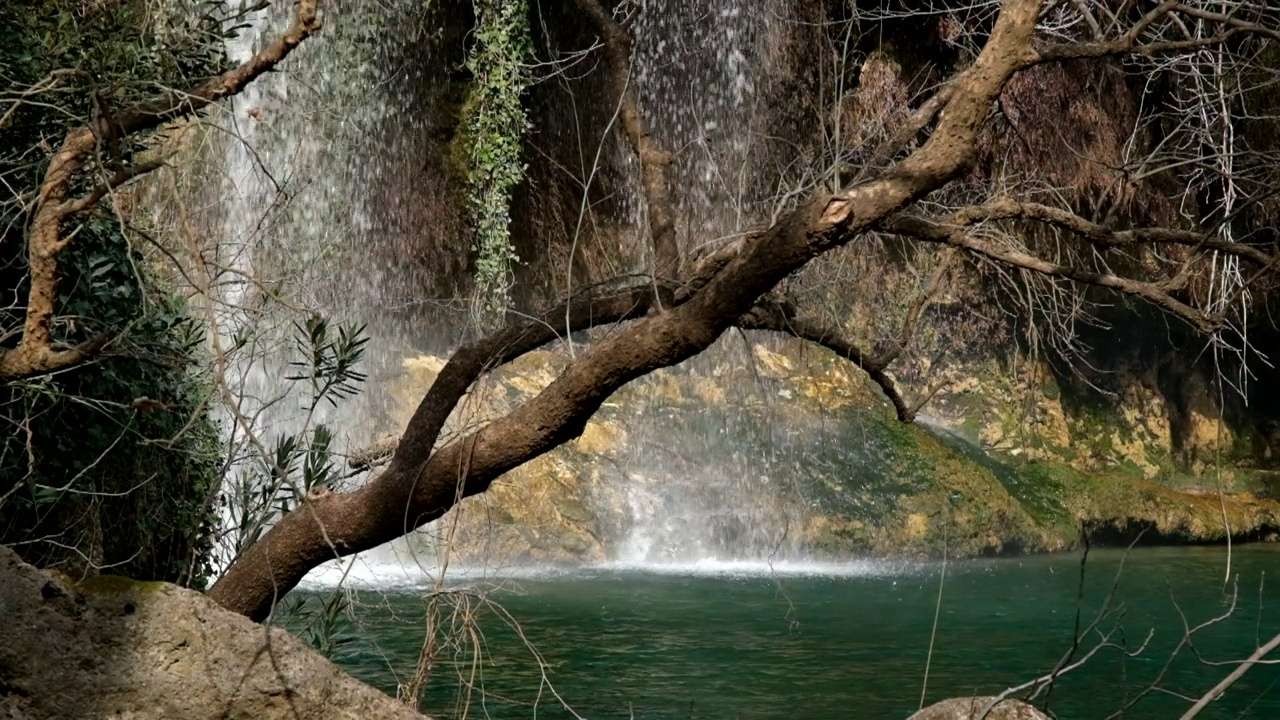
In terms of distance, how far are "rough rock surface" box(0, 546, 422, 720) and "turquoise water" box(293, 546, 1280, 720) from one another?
1935 mm

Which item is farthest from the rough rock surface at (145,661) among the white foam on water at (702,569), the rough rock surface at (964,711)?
the white foam on water at (702,569)

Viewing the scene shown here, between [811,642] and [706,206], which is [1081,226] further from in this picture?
[706,206]

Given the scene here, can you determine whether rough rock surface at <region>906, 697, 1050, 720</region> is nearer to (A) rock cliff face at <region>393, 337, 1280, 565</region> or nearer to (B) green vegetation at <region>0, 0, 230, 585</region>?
(B) green vegetation at <region>0, 0, 230, 585</region>

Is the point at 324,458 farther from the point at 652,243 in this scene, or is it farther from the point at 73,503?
the point at 652,243

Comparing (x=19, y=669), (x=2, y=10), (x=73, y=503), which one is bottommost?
(x=19, y=669)

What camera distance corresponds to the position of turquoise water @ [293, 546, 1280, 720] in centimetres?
775

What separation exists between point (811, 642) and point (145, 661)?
258 inches

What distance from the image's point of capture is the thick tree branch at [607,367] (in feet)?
12.9

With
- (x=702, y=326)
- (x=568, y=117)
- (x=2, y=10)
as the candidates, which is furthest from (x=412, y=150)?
(x=702, y=326)

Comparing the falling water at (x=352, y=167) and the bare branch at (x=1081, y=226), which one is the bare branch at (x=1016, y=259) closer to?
the bare branch at (x=1081, y=226)

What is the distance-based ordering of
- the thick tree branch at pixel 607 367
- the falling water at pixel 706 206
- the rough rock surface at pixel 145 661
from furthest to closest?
the falling water at pixel 706 206 < the thick tree branch at pixel 607 367 < the rough rock surface at pixel 145 661

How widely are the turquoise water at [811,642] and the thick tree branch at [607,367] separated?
3.33 feet

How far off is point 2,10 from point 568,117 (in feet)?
36.2

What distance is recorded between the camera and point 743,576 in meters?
12.9
